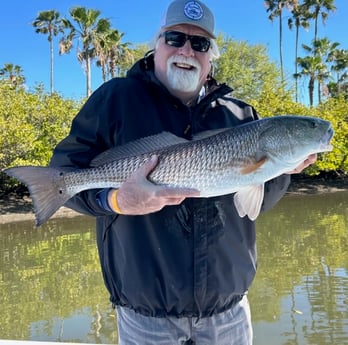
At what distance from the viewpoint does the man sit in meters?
2.10

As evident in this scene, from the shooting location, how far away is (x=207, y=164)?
216 centimetres

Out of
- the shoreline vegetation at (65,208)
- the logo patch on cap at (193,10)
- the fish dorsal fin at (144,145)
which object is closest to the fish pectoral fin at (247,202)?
the fish dorsal fin at (144,145)

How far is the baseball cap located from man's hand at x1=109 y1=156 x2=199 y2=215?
2.93 feet

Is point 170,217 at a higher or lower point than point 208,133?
lower

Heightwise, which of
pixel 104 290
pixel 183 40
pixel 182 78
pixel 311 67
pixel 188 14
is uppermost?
pixel 311 67

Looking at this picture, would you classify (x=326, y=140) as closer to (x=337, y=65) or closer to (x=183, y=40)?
(x=183, y=40)

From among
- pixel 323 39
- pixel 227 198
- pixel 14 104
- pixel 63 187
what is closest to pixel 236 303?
pixel 227 198

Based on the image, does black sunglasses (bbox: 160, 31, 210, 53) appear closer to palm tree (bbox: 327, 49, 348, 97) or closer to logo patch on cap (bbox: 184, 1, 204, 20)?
logo patch on cap (bbox: 184, 1, 204, 20)

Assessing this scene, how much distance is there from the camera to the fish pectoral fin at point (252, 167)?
7.01ft

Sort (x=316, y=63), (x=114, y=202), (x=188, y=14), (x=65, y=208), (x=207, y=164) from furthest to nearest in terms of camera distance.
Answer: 1. (x=316, y=63)
2. (x=65, y=208)
3. (x=188, y=14)
4. (x=207, y=164)
5. (x=114, y=202)

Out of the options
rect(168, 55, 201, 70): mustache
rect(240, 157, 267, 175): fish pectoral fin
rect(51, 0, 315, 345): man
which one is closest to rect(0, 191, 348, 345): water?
rect(51, 0, 315, 345): man

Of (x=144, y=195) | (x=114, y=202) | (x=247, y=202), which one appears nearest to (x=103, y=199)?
(x=114, y=202)

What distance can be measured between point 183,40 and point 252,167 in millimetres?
801

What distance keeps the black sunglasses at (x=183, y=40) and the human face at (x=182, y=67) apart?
0.7 inches
